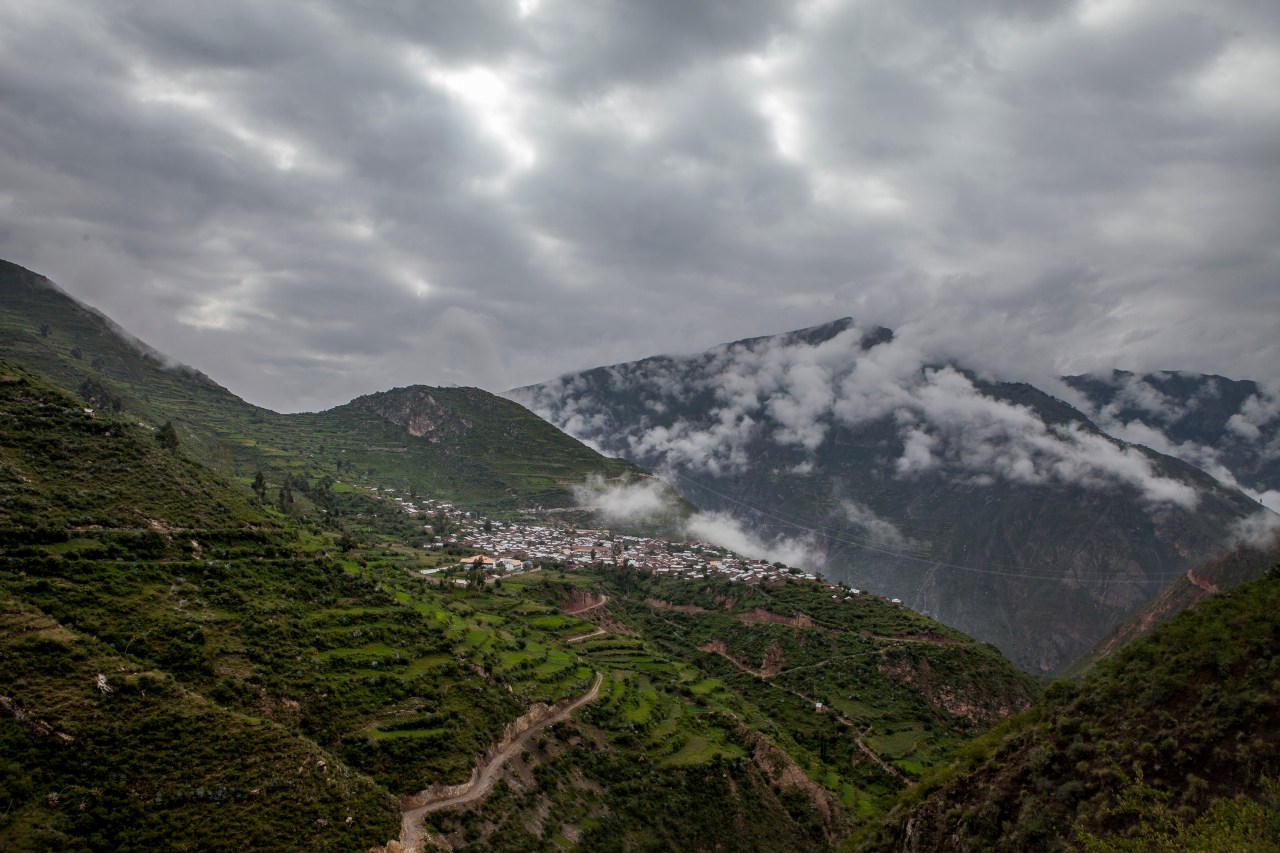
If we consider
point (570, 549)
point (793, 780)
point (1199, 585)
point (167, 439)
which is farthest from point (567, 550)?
point (1199, 585)

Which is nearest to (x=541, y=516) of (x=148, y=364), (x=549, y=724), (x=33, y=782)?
(x=148, y=364)

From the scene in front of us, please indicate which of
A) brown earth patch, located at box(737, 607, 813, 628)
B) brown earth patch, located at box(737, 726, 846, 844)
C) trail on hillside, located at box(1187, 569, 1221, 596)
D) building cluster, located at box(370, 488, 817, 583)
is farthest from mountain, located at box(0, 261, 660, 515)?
trail on hillside, located at box(1187, 569, 1221, 596)

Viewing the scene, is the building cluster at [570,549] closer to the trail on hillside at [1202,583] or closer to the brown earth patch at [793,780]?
the brown earth patch at [793,780]

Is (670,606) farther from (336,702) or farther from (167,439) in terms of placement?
(336,702)

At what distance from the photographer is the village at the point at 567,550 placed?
122769mm

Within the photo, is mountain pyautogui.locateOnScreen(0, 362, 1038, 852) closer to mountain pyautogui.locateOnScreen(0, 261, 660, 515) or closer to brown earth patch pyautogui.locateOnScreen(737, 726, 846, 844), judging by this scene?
brown earth patch pyautogui.locateOnScreen(737, 726, 846, 844)

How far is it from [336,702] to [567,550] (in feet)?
345

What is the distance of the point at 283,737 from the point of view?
2889cm

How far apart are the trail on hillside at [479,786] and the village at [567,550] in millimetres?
56903

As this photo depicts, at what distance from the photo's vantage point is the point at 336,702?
35.4 metres

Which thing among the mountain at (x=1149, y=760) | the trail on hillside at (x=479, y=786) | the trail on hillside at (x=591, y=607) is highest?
the mountain at (x=1149, y=760)

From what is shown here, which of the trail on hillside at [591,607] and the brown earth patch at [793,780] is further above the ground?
the trail on hillside at [591,607]

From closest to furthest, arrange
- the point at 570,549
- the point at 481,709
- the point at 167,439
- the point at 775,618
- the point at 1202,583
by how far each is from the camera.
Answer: the point at 481,709 → the point at 167,439 → the point at 775,618 → the point at 1202,583 → the point at 570,549

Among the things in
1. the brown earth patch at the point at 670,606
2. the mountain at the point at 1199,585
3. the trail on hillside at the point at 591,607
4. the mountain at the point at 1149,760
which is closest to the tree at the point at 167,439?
the trail on hillside at the point at 591,607
